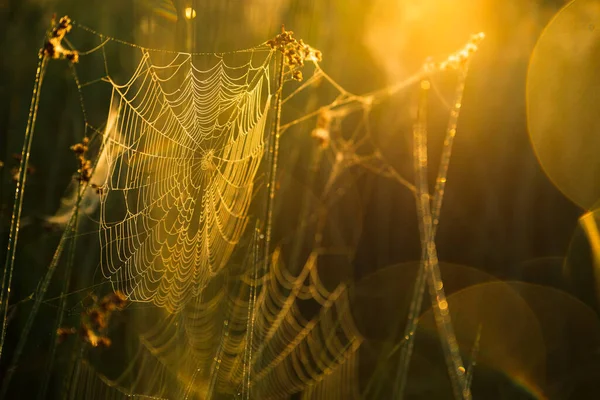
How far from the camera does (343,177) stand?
5.45 metres

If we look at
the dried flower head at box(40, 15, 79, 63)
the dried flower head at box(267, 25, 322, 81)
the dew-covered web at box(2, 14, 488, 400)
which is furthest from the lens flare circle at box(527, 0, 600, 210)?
the dried flower head at box(40, 15, 79, 63)

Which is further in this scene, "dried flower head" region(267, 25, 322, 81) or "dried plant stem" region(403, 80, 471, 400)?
"dried flower head" region(267, 25, 322, 81)

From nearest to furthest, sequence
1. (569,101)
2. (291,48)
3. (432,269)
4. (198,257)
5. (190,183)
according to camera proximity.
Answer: (432,269) < (291,48) < (198,257) < (190,183) < (569,101)

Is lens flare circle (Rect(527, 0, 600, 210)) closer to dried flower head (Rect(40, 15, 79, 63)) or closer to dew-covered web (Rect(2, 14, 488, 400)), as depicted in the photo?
dew-covered web (Rect(2, 14, 488, 400))

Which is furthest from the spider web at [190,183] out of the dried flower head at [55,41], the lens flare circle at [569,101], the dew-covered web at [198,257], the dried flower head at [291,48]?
the lens flare circle at [569,101]

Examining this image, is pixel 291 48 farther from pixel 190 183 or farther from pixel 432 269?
pixel 190 183

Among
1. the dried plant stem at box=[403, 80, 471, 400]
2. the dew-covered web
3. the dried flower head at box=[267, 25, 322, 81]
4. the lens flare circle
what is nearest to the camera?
the dried plant stem at box=[403, 80, 471, 400]

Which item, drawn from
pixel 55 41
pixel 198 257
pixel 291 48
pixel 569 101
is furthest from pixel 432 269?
pixel 569 101

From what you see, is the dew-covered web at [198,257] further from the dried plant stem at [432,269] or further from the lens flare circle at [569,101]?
the lens flare circle at [569,101]

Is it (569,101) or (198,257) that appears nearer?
(198,257)

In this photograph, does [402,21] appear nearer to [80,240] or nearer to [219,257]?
[219,257]

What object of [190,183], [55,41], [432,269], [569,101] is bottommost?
[432,269]

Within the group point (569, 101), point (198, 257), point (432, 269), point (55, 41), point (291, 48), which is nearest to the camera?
point (55, 41)

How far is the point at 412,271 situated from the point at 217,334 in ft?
6.51
